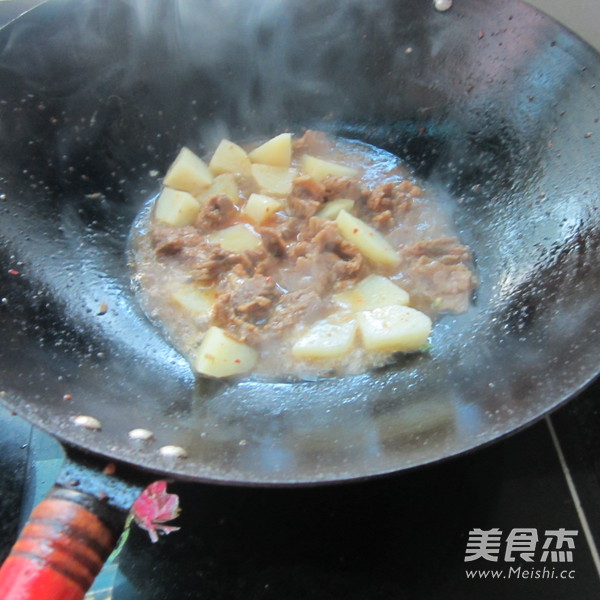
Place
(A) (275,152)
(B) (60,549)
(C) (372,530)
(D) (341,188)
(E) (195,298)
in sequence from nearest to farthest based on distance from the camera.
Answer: (B) (60,549) → (C) (372,530) → (E) (195,298) → (D) (341,188) → (A) (275,152)

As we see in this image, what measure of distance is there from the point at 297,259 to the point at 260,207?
265mm

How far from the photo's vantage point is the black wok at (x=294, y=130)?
1.17m

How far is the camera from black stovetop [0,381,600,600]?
1.27 m

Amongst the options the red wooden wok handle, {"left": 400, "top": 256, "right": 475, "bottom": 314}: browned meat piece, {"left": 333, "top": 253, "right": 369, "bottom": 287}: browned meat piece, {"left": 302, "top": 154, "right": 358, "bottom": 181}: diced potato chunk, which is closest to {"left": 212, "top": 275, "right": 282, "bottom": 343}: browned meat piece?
{"left": 333, "top": 253, "right": 369, "bottom": 287}: browned meat piece

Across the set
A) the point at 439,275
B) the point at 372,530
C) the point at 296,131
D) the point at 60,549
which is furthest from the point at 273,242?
the point at 60,549

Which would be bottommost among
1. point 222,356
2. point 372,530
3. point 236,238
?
point 372,530

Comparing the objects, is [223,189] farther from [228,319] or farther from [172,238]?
[228,319]

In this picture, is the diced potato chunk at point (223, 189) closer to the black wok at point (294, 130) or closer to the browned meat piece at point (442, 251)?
the black wok at point (294, 130)

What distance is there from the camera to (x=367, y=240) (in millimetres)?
1772

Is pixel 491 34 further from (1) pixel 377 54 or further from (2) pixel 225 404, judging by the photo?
(2) pixel 225 404

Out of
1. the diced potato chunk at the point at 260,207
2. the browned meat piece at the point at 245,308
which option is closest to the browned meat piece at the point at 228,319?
the browned meat piece at the point at 245,308

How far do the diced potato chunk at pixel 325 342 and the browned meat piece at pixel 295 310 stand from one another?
57 millimetres

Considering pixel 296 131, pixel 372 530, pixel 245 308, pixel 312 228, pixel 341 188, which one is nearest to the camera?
pixel 372 530

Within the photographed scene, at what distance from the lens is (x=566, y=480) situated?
4.64ft
